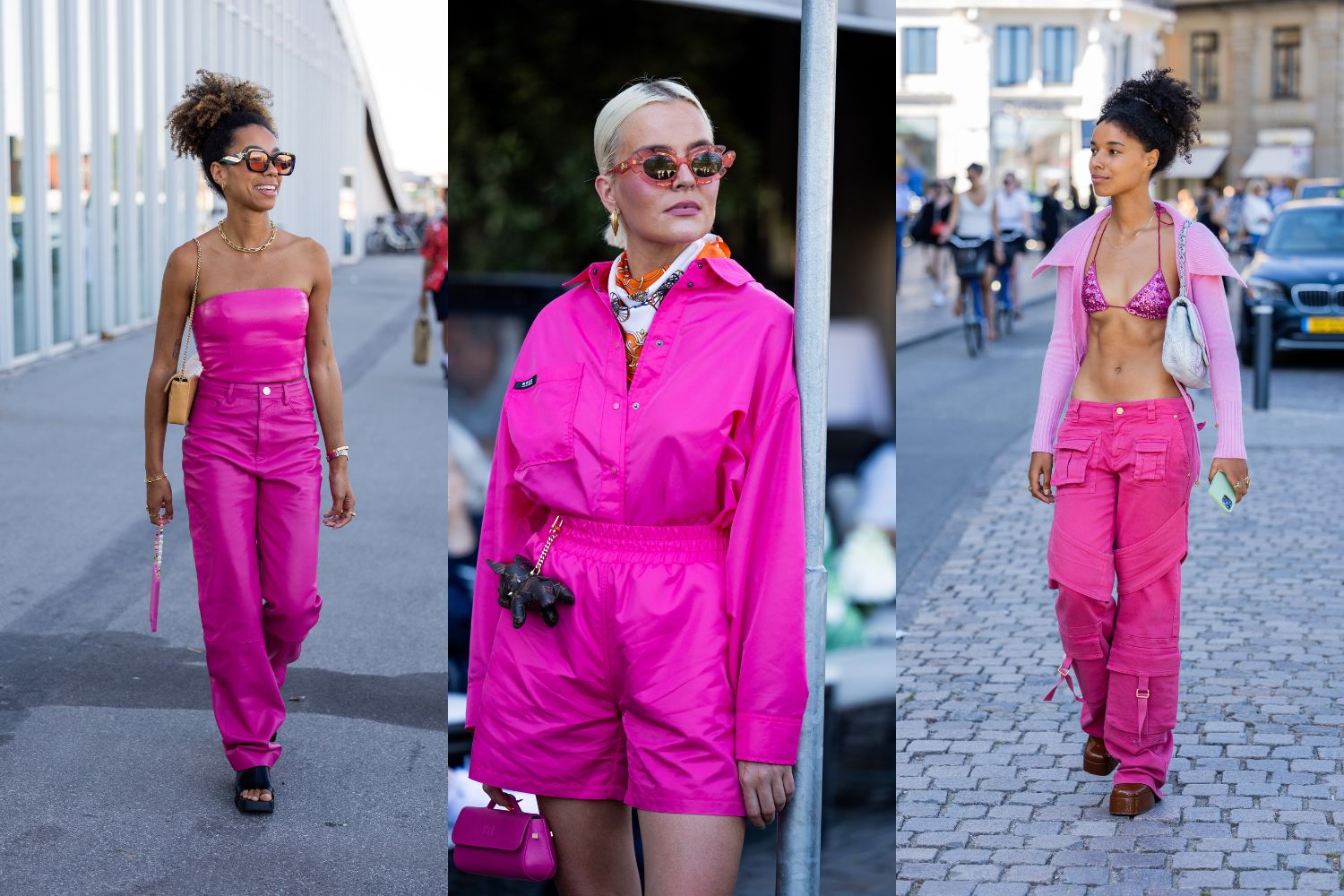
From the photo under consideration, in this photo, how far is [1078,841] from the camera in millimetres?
5156

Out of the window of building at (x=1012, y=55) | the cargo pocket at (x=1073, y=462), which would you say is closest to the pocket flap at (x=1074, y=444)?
the cargo pocket at (x=1073, y=462)

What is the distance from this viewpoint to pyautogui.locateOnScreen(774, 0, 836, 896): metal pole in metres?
3.00

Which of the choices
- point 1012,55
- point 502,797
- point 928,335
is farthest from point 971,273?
point 1012,55

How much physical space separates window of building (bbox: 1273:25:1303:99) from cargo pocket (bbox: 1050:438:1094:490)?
3376 inches

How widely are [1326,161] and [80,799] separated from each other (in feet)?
281

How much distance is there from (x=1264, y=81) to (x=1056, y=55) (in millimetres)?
24783

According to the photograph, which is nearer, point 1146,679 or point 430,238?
point 1146,679

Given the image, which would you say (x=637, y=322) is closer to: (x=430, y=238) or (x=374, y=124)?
(x=430, y=238)

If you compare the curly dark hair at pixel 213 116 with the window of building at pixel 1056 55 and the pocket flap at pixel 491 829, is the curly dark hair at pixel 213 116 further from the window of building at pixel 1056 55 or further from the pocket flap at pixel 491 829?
the window of building at pixel 1056 55

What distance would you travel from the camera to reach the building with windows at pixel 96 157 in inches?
712

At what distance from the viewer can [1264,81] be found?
282 ft

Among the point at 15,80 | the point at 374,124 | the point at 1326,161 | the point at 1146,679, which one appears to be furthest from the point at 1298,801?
the point at 1326,161

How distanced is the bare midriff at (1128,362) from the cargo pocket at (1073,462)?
0.47ft

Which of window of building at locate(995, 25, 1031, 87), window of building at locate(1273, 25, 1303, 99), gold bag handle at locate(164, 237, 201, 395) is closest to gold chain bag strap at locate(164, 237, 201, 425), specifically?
gold bag handle at locate(164, 237, 201, 395)
